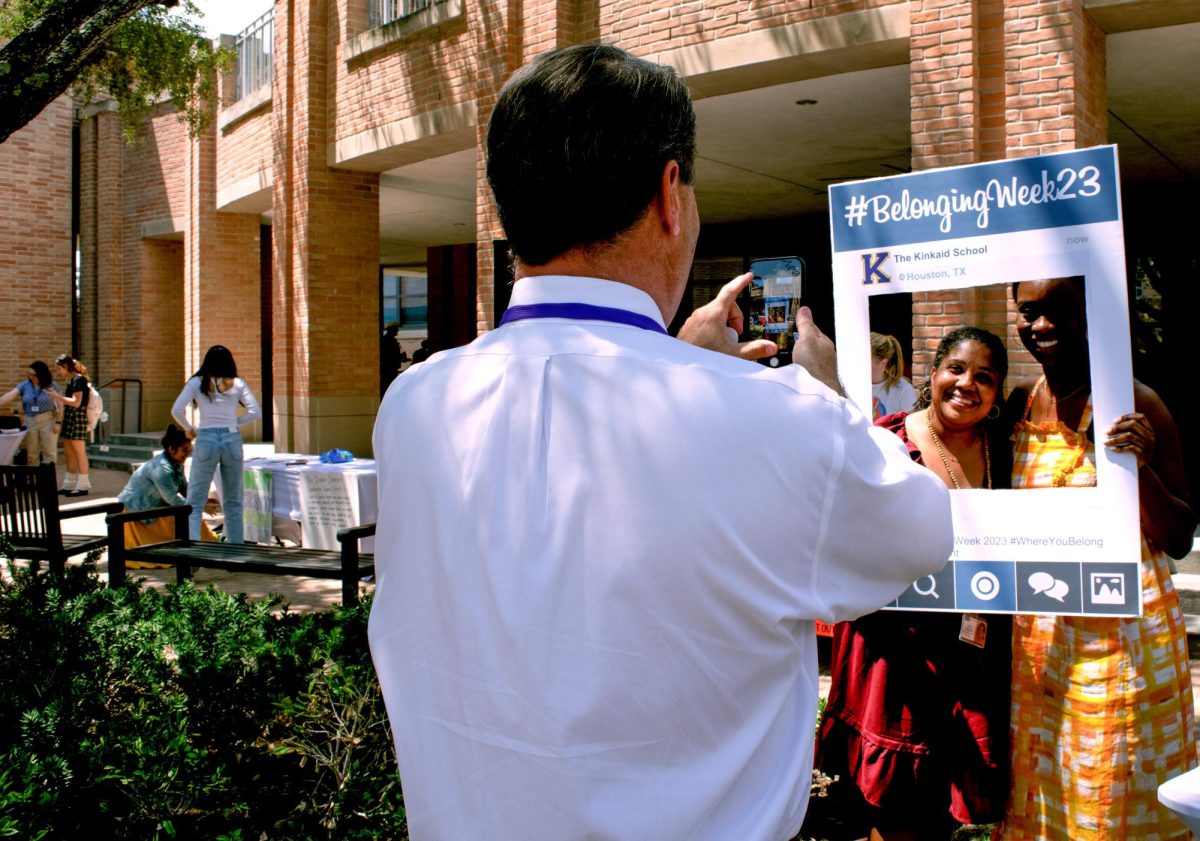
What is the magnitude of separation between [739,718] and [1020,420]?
6.66 feet

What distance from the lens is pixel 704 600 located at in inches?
44.2

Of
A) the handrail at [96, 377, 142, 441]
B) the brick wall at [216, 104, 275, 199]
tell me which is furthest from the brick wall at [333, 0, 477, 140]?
the handrail at [96, 377, 142, 441]

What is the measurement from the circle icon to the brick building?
2545mm

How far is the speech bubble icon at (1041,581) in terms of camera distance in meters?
2.62

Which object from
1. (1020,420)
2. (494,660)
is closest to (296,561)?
(1020,420)

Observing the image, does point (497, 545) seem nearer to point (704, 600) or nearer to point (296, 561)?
point (704, 600)

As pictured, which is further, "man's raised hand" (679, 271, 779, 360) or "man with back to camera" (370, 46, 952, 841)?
"man's raised hand" (679, 271, 779, 360)

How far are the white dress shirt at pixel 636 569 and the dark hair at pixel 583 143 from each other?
0.08 metres

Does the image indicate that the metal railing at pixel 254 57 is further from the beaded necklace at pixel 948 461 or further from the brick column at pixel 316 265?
the beaded necklace at pixel 948 461

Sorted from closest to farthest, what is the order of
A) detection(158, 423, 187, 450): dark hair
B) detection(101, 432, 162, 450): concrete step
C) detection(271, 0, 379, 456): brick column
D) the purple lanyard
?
the purple lanyard
detection(158, 423, 187, 450): dark hair
detection(271, 0, 379, 456): brick column
detection(101, 432, 162, 450): concrete step

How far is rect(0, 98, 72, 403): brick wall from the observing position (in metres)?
20.0

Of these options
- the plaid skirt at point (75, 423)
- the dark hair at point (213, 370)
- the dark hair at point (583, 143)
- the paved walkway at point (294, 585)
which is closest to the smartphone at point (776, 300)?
the paved walkway at point (294, 585)

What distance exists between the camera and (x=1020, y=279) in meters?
2.62

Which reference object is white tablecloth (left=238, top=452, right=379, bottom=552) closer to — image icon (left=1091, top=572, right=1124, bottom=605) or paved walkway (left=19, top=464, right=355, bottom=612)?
paved walkway (left=19, top=464, right=355, bottom=612)
